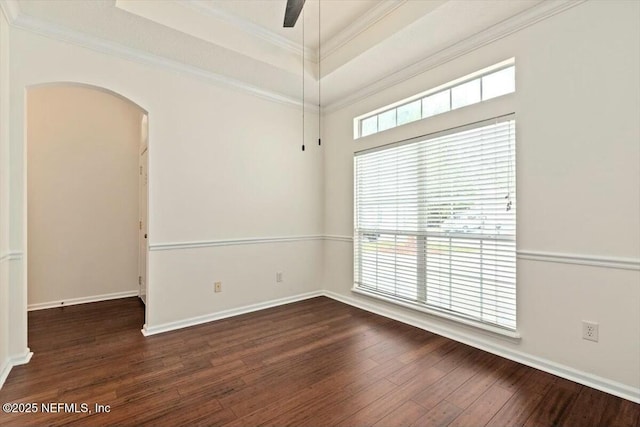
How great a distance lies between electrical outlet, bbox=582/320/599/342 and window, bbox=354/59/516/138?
6.38 feet

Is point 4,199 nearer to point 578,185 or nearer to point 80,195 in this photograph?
point 80,195

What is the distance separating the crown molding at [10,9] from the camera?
7.18 feet

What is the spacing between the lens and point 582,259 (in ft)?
7.09

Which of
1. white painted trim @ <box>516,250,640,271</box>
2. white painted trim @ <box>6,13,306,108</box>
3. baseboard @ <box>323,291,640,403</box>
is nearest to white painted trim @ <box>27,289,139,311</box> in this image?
white painted trim @ <box>6,13,306,108</box>

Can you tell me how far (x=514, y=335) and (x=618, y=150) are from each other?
1.58 metres

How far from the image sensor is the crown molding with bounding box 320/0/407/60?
8.81 ft

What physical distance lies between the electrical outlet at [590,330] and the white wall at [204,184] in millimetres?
3057

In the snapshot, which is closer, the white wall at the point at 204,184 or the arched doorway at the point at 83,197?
the white wall at the point at 204,184

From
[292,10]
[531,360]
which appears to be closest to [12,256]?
[292,10]

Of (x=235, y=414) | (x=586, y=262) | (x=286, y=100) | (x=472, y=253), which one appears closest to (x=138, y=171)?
(x=286, y=100)

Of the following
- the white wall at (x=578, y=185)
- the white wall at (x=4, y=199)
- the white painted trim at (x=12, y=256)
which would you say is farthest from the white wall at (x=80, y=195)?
the white wall at (x=578, y=185)

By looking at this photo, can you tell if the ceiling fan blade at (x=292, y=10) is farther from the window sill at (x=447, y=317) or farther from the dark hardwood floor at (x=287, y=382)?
the window sill at (x=447, y=317)

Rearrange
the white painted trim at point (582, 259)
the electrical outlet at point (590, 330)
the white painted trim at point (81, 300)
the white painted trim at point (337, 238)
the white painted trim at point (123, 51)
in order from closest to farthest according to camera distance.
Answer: the white painted trim at point (582, 259)
the electrical outlet at point (590, 330)
the white painted trim at point (123, 51)
the white painted trim at point (81, 300)
the white painted trim at point (337, 238)

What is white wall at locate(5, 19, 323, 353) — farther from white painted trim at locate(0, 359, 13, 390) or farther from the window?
the window
